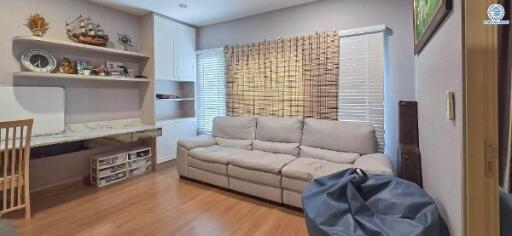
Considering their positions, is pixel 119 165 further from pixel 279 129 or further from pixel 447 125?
pixel 447 125

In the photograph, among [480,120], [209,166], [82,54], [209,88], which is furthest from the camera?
[209,88]

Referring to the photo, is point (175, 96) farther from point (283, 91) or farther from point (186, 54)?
point (283, 91)

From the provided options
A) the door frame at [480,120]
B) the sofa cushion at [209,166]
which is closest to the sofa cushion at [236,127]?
the sofa cushion at [209,166]

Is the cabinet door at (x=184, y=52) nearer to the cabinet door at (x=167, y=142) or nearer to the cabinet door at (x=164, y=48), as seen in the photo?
the cabinet door at (x=164, y=48)

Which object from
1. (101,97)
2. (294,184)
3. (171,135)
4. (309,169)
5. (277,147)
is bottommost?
(294,184)

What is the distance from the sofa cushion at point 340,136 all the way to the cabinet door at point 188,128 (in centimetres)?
232

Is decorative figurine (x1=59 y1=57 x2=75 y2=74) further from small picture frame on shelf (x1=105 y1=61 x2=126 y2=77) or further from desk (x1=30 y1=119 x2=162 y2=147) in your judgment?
desk (x1=30 y1=119 x2=162 y2=147)

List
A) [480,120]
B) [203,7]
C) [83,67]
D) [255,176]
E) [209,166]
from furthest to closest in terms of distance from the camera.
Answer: [203,7]
[83,67]
[209,166]
[255,176]
[480,120]

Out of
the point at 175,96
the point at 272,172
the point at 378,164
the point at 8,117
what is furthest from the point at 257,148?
the point at 8,117

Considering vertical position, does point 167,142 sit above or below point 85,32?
below

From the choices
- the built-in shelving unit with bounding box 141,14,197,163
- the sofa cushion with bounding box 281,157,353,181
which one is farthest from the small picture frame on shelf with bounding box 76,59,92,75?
the sofa cushion with bounding box 281,157,353,181

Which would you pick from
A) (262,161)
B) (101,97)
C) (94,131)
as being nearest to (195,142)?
(262,161)

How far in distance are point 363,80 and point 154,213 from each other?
2.84 m

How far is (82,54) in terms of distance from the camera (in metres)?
3.44
